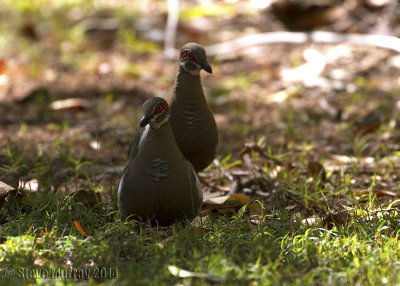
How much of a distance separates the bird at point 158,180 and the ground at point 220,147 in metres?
0.13

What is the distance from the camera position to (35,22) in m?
9.41

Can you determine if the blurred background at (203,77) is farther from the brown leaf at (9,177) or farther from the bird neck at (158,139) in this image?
the bird neck at (158,139)

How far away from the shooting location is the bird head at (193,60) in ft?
13.9

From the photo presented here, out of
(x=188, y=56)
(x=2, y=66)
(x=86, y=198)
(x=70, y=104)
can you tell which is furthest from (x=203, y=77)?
(x=86, y=198)

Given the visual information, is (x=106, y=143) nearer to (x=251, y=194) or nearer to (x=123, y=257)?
(x=251, y=194)

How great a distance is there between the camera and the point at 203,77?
309 inches

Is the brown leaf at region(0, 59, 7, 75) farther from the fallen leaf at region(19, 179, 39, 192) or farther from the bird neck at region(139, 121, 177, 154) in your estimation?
the bird neck at region(139, 121, 177, 154)

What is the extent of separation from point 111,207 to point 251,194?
3.84 feet

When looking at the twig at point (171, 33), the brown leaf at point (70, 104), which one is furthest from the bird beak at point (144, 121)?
the twig at point (171, 33)

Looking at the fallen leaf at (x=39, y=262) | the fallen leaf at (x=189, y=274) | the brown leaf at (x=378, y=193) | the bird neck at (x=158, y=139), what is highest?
the bird neck at (x=158, y=139)

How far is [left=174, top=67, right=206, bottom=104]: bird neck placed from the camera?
4.25 metres

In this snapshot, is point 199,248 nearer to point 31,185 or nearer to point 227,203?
point 227,203

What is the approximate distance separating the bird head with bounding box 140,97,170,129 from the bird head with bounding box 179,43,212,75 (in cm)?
75

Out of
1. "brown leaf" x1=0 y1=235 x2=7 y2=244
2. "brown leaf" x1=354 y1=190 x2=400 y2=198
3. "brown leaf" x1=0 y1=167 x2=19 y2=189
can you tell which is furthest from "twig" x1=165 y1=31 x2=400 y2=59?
"brown leaf" x1=0 y1=235 x2=7 y2=244
